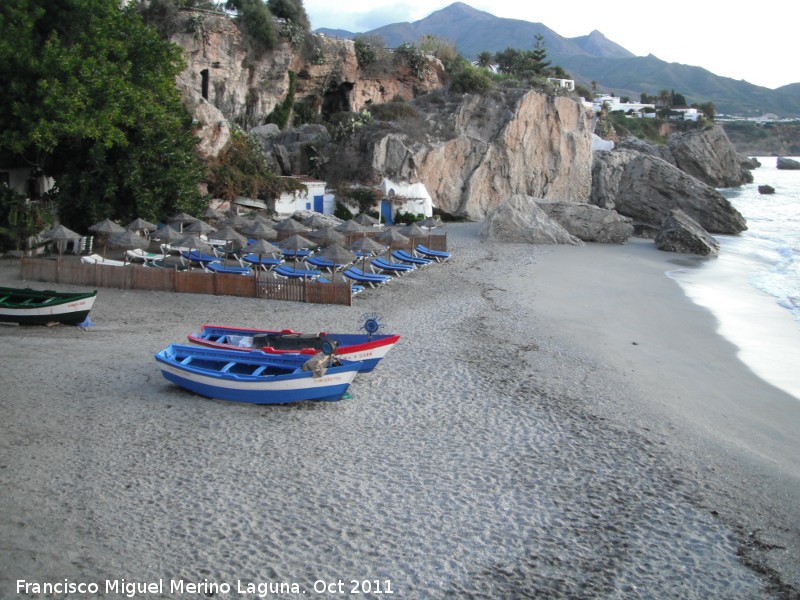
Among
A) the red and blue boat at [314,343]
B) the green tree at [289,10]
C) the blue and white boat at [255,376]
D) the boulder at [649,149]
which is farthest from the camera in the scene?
the boulder at [649,149]

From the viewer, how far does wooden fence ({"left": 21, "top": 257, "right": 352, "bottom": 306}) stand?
19.6 meters

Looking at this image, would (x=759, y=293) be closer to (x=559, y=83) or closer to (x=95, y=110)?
(x=95, y=110)

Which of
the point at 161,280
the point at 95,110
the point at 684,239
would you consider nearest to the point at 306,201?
the point at 95,110

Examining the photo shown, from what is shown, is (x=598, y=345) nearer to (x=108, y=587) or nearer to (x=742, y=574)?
(x=742, y=574)

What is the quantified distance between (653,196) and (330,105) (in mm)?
24550

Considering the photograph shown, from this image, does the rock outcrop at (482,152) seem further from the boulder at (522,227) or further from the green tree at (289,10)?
the green tree at (289,10)

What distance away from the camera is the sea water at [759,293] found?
685 inches

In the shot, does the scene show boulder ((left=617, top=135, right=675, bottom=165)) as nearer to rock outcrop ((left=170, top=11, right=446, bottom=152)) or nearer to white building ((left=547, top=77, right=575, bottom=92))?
white building ((left=547, top=77, right=575, bottom=92))

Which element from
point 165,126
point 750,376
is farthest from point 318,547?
point 165,126

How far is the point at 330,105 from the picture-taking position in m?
52.4

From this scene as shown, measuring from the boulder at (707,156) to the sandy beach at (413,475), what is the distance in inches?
2682

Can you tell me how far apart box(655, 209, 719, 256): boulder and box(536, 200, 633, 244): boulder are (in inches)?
88.5

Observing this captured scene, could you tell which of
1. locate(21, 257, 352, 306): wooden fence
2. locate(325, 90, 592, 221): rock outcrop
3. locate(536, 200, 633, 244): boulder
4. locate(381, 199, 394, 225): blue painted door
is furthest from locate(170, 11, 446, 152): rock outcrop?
locate(536, 200, 633, 244): boulder

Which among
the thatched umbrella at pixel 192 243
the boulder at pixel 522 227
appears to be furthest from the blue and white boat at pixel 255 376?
the boulder at pixel 522 227
